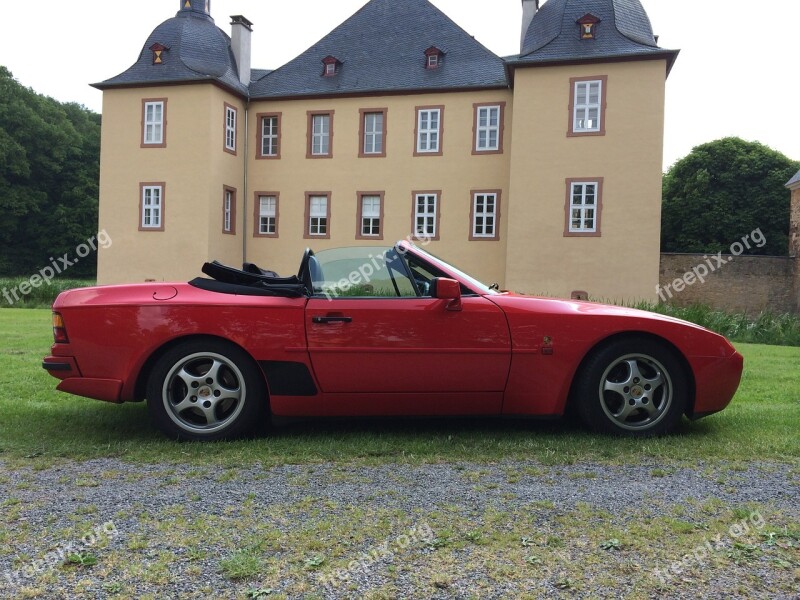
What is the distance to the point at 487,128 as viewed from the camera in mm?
27406

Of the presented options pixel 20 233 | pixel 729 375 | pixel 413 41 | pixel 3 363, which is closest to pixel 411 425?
pixel 729 375

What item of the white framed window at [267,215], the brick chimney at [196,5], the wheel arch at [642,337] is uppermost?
the brick chimney at [196,5]

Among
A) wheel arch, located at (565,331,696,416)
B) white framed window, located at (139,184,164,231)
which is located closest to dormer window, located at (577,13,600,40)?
white framed window, located at (139,184,164,231)

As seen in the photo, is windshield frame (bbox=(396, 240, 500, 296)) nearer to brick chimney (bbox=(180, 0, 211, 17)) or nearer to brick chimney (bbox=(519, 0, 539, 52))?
brick chimney (bbox=(519, 0, 539, 52))

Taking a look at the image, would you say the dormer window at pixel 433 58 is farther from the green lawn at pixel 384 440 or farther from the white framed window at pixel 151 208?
the green lawn at pixel 384 440

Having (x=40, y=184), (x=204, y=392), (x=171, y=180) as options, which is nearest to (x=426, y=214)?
(x=171, y=180)

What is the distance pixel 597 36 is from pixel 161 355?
2400cm

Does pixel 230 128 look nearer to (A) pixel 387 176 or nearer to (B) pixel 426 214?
(A) pixel 387 176

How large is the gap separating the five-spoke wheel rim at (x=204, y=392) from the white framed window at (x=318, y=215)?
2502 cm

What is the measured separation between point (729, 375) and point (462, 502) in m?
2.47

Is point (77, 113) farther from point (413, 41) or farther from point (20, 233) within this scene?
point (413, 41)

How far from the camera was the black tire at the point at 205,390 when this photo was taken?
15.3ft

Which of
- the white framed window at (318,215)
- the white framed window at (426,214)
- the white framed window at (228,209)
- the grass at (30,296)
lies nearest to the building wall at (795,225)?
the white framed window at (426,214)

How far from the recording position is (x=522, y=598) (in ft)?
7.85
